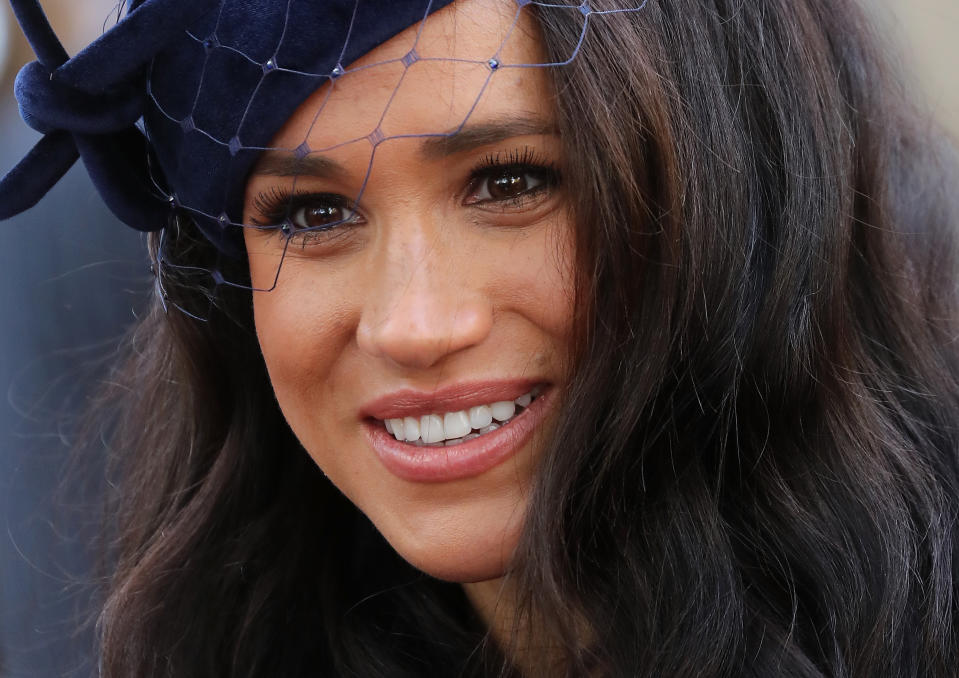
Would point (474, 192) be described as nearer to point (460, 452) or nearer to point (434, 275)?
point (434, 275)

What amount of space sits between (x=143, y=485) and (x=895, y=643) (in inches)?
60.9

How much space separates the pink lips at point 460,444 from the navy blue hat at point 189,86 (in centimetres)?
43

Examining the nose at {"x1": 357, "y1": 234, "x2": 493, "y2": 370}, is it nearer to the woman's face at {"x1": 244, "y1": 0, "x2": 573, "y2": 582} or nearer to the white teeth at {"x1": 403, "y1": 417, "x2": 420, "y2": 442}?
the woman's face at {"x1": 244, "y1": 0, "x2": 573, "y2": 582}

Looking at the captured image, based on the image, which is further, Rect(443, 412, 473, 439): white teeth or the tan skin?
Rect(443, 412, 473, 439): white teeth

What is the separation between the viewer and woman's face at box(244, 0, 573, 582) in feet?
5.01

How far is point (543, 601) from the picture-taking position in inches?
64.1

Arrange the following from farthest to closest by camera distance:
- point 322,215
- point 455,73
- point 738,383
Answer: point 322,215
point 738,383
point 455,73

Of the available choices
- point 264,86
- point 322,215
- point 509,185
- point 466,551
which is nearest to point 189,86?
point 264,86

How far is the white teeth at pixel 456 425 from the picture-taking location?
167cm

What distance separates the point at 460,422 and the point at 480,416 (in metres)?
0.04

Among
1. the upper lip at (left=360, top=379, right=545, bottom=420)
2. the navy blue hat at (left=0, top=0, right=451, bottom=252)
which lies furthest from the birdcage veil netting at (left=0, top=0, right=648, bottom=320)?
the upper lip at (left=360, top=379, right=545, bottom=420)

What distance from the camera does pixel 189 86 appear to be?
1679 mm

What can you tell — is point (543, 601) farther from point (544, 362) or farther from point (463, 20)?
point (463, 20)

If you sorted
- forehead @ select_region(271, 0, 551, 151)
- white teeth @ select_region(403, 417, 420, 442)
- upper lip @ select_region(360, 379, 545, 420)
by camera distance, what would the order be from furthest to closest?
white teeth @ select_region(403, 417, 420, 442) → upper lip @ select_region(360, 379, 545, 420) → forehead @ select_region(271, 0, 551, 151)
